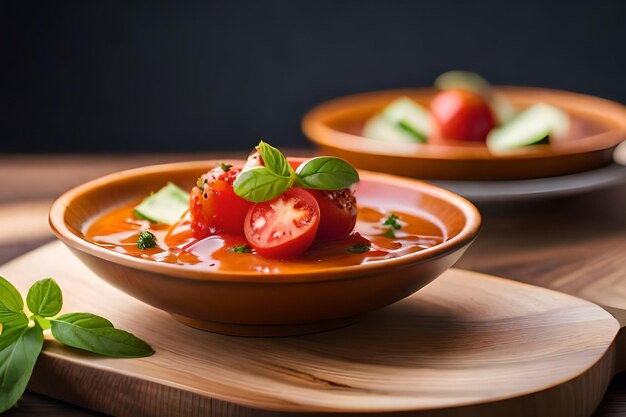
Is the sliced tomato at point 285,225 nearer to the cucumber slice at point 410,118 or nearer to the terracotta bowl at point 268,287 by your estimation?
the terracotta bowl at point 268,287

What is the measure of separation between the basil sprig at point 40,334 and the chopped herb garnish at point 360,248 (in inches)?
13.3

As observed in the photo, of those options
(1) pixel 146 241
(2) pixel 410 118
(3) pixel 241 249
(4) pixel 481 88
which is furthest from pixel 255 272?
(4) pixel 481 88

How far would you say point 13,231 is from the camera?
2.21m

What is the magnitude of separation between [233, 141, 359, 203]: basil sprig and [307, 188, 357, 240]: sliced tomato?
2 cm

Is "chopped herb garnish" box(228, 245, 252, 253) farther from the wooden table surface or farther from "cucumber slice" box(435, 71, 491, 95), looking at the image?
"cucumber slice" box(435, 71, 491, 95)

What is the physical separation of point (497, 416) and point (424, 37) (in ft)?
10.5

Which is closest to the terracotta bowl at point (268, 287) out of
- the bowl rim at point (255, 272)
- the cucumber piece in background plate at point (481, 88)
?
the bowl rim at point (255, 272)

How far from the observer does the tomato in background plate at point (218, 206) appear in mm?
1517

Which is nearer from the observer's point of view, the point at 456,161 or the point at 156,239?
the point at 156,239

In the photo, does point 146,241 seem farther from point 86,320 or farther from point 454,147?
point 454,147

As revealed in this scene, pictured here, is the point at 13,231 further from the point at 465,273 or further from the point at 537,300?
the point at 537,300

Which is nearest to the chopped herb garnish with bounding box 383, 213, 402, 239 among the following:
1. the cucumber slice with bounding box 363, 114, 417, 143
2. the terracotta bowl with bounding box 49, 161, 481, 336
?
the terracotta bowl with bounding box 49, 161, 481, 336

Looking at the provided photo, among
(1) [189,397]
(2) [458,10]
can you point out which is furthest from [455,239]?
(2) [458,10]

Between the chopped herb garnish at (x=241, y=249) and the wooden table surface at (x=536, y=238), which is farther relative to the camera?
the wooden table surface at (x=536, y=238)
